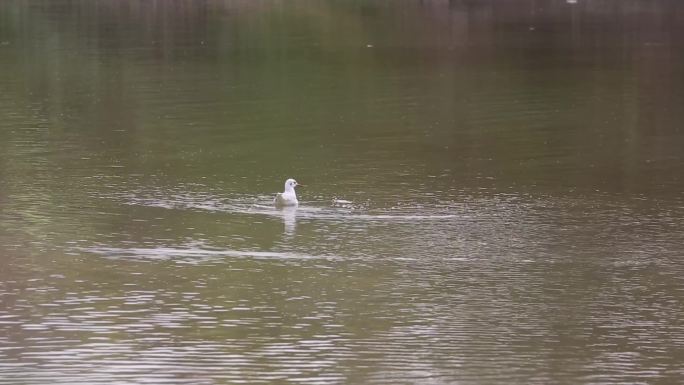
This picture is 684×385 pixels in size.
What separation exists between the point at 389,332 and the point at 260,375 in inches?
82.4

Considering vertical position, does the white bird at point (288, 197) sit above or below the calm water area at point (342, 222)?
above

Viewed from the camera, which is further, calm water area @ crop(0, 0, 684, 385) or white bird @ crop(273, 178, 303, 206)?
white bird @ crop(273, 178, 303, 206)

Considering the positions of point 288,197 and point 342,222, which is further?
point 288,197

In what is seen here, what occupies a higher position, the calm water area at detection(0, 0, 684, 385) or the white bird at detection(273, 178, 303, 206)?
the white bird at detection(273, 178, 303, 206)

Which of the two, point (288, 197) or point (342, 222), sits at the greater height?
point (288, 197)

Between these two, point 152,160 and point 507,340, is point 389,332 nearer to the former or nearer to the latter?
point 507,340

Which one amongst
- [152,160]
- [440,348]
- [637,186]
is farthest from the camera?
[152,160]

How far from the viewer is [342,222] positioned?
21.8 metres

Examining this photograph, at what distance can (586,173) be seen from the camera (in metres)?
26.5

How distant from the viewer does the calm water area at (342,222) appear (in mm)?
15609

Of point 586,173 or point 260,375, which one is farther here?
point 586,173

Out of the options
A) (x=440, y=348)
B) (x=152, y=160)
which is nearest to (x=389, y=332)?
(x=440, y=348)

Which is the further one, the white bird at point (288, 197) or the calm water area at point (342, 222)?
the white bird at point (288, 197)

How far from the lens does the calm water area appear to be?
51.2 feet
